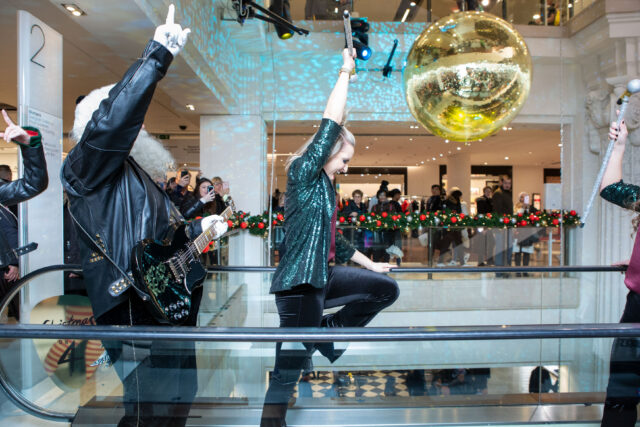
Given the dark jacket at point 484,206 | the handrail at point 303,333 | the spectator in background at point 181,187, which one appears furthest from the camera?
the dark jacket at point 484,206

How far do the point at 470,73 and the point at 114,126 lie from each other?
1.67 metres

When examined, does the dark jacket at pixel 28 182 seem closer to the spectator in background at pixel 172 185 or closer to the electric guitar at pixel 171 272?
the electric guitar at pixel 171 272

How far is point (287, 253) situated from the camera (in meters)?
2.10

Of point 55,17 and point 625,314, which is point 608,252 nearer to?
point 625,314

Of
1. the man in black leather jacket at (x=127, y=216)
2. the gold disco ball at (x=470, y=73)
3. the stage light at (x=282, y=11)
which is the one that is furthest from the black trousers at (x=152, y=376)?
the stage light at (x=282, y=11)

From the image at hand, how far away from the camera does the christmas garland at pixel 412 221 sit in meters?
7.39

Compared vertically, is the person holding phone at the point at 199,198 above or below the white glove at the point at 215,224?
above

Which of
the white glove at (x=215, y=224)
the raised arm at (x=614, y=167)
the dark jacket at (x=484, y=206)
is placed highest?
the raised arm at (x=614, y=167)

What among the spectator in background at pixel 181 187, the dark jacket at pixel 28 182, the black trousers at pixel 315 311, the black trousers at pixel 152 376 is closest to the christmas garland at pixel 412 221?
the spectator in background at pixel 181 187

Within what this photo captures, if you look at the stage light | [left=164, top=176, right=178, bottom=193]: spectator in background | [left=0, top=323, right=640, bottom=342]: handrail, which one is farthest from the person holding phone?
[left=0, top=323, right=640, bottom=342]: handrail

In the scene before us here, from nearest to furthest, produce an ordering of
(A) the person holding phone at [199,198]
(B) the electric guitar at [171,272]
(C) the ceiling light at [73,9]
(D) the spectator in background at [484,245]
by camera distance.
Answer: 1. (B) the electric guitar at [171,272]
2. (C) the ceiling light at [73,9]
3. (A) the person holding phone at [199,198]
4. (D) the spectator in background at [484,245]

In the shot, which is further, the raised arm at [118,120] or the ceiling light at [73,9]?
the ceiling light at [73,9]

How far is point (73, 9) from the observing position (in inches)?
149

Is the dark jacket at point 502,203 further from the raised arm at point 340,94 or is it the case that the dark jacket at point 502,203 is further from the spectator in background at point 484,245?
the raised arm at point 340,94
